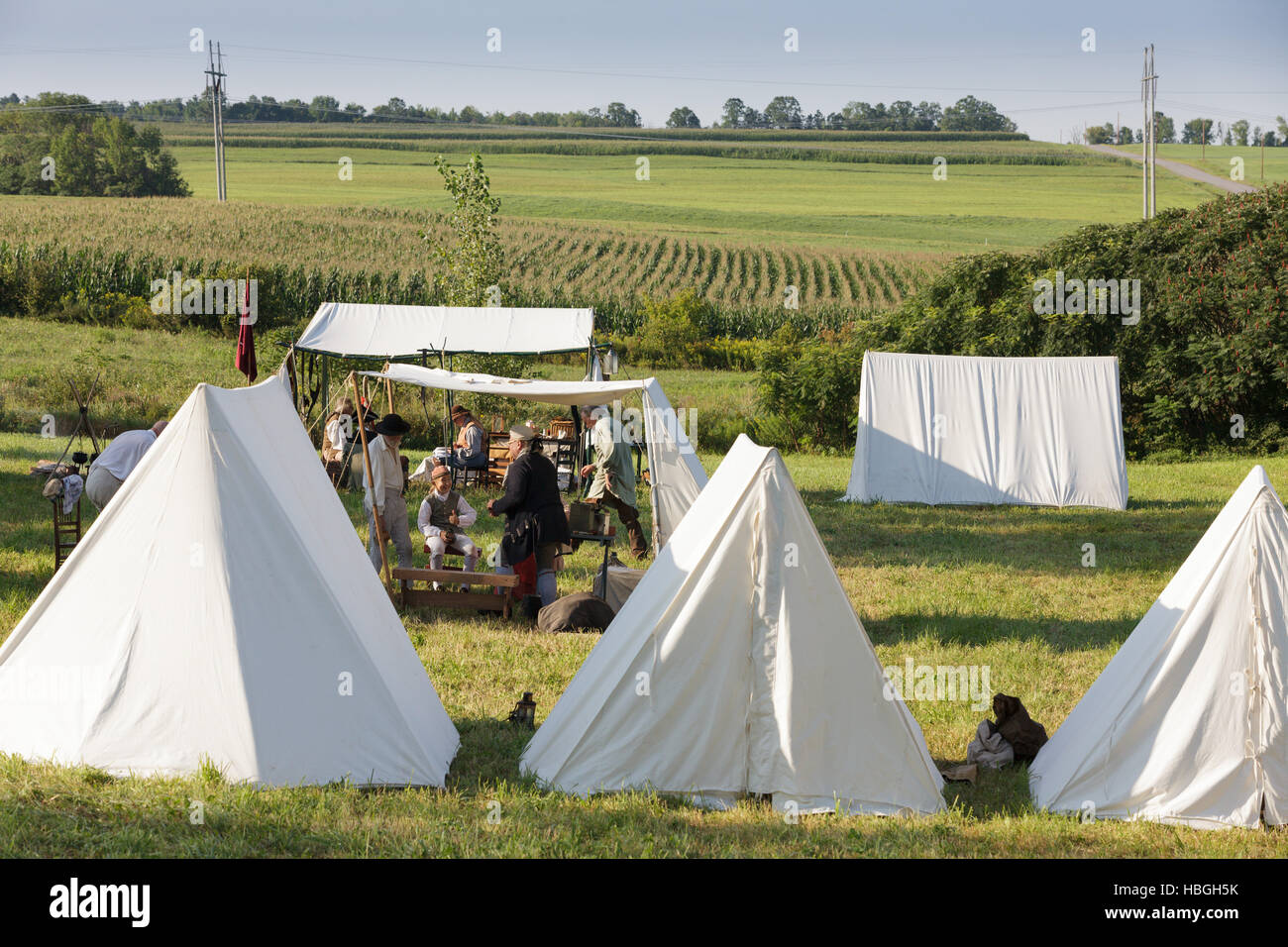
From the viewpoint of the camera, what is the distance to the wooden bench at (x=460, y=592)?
929 centimetres

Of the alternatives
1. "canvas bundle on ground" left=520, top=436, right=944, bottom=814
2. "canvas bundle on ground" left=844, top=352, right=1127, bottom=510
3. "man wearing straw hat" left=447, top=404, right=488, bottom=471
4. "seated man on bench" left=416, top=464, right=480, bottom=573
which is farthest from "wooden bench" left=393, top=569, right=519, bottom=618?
"canvas bundle on ground" left=844, top=352, right=1127, bottom=510

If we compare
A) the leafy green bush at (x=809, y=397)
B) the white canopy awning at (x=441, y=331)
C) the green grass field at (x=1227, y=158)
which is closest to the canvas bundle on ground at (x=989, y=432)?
the white canopy awning at (x=441, y=331)

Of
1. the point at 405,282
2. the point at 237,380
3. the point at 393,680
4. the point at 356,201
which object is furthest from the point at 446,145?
the point at 393,680

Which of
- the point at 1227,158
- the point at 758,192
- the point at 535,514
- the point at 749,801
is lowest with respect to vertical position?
the point at 749,801

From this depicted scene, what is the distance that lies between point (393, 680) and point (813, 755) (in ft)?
7.14

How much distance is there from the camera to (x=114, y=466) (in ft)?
32.4

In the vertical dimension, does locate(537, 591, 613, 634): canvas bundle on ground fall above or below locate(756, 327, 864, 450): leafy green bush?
below

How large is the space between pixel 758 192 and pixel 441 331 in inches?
2077

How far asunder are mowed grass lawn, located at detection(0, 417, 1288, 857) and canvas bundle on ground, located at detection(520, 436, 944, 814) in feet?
0.52

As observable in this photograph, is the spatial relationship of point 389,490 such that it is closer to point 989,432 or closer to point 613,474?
point 613,474

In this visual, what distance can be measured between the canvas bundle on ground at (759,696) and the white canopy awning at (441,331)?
37.0ft

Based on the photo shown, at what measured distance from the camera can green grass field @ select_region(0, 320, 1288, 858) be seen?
484cm

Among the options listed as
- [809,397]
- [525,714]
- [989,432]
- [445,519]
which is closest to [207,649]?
[525,714]

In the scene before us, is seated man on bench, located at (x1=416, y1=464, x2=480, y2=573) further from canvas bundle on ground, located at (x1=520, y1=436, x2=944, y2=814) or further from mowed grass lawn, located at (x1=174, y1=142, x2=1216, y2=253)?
mowed grass lawn, located at (x1=174, y1=142, x2=1216, y2=253)
